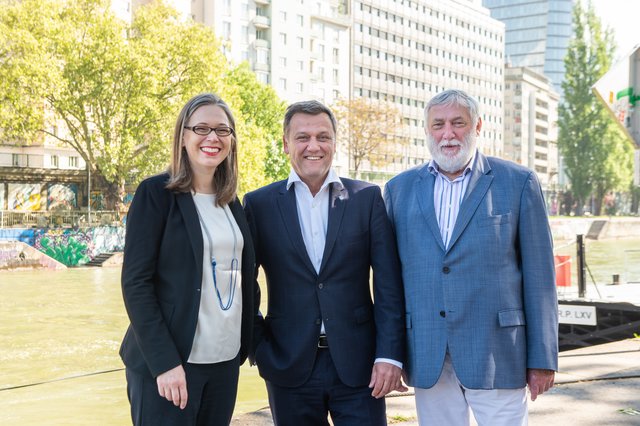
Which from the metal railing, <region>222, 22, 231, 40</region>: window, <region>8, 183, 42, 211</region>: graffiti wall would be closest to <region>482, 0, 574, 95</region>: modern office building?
<region>222, 22, 231, 40</region>: window

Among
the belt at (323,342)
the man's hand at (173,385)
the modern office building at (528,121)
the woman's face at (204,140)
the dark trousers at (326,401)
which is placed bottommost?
the dark trousers at (326,401)

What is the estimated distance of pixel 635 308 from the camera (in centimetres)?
1223

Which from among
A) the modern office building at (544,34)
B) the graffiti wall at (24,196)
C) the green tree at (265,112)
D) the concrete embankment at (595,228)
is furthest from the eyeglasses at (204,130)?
the modern office building at (544,34)

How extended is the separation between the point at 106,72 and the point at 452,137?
3200 cm

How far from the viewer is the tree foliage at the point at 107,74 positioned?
104 feet

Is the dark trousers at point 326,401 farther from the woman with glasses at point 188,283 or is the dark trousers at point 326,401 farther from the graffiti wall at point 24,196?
the graffiti wall at point 24,196

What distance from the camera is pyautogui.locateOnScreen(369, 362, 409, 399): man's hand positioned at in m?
3.22

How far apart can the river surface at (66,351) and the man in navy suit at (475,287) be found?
5.40 m

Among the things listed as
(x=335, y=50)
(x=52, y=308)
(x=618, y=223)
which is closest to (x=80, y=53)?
(x=52, y=308)

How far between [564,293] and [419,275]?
11.6 m

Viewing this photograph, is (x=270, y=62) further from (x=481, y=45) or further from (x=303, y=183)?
(x=303, y=183)

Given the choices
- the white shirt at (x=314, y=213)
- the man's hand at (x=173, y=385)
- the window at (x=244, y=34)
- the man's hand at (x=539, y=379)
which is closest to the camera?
the man's hand at (x=173, y=385)

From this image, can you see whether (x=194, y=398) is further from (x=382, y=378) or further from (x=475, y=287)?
(x=475, y=287)

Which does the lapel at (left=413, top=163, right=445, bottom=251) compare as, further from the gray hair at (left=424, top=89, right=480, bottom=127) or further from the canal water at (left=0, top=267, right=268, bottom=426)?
the canal water at (left=0, top=267, right=268, bottom=426)
